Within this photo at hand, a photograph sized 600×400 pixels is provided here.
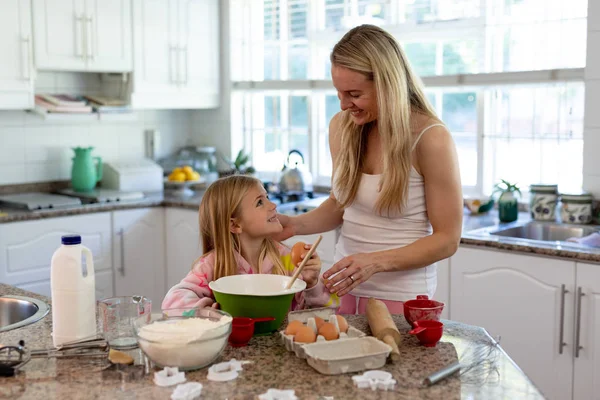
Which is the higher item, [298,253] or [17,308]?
[298,253]

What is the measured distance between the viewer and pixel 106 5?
429cm

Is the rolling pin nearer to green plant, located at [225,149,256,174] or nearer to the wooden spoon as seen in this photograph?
the wooden spoon

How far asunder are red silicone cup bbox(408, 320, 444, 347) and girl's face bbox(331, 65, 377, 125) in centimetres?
65

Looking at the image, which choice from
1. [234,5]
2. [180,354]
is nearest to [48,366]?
[180,354]

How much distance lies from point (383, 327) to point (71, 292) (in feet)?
2.17

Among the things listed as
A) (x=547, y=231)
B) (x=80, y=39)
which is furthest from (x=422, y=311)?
(x=80, y=39)

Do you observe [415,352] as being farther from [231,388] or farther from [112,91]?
[112,91]

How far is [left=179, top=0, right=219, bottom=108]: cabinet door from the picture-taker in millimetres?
4727

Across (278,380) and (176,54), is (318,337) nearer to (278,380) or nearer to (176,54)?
(278,380)

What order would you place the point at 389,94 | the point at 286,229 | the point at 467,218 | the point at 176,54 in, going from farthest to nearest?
1. the point at 176,54
2. the point at 467,218
3. the point at 286,229
4. the point at 389,94

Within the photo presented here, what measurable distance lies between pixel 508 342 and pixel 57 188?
266 cm

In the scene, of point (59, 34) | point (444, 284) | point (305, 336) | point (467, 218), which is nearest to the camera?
point (305, 336)

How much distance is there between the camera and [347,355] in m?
1.63

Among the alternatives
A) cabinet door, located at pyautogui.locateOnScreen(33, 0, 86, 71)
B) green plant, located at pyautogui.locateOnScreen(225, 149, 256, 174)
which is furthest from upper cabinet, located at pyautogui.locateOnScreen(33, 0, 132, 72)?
green plant, located at pyautogui.locateOnScreen(225, 149, 256, 174)
